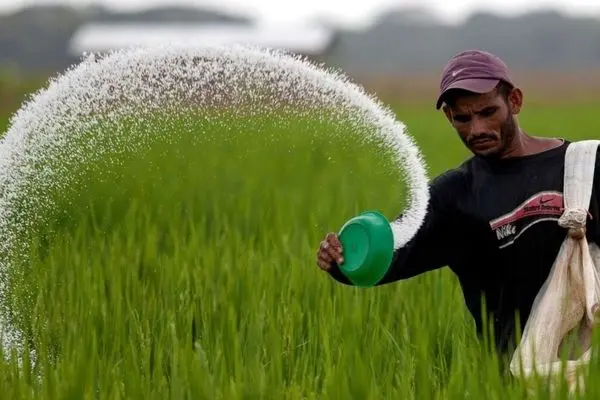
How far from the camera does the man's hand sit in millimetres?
2211

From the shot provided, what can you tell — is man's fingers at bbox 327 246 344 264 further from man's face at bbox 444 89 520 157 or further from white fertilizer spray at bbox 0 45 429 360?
man's face at bbox 444 89 520 157

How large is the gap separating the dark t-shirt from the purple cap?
7.1 inches

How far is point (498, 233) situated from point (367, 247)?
35cm

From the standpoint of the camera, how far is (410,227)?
2.36 m

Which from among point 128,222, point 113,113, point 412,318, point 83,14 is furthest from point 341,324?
point 83,14

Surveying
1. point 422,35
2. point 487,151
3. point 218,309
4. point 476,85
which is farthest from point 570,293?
point 422,35

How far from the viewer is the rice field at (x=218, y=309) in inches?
81.3

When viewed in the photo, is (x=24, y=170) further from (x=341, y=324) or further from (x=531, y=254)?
(x=531, y=254)

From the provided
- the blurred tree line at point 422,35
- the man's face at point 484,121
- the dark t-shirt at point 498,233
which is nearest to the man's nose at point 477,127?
the man's face at point 484,121

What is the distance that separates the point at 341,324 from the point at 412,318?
275 millimetres

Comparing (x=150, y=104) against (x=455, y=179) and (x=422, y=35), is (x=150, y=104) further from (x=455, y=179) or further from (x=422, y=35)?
(x=422, y=35)

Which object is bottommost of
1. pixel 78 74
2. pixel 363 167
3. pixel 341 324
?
pixel 341 324

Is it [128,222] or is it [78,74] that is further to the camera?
[128,222]

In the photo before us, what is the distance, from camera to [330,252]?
2225 mm
